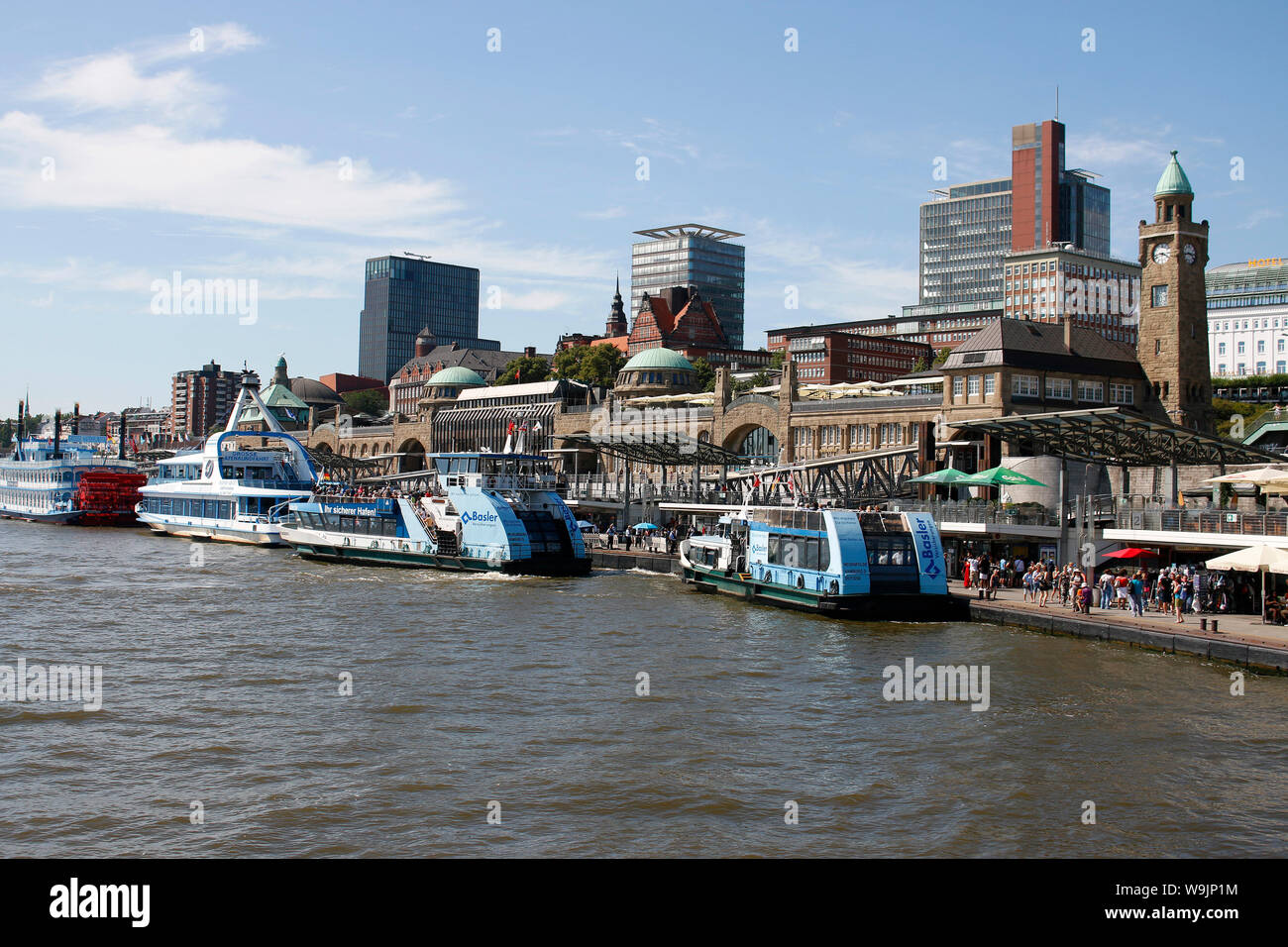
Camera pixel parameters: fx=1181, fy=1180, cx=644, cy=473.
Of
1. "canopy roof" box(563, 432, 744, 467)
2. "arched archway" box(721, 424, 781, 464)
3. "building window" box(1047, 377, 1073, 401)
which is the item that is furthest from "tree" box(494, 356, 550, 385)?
"building window" box(1047, 377, 1073, 401)

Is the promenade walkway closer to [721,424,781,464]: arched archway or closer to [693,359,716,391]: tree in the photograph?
[721,424,781,464]: arched archway

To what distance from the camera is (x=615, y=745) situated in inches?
922

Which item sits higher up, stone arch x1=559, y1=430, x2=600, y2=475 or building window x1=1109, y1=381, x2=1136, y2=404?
building window x1=1109, y1=381, x2=1136, y2=404

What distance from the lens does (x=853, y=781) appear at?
69.3 feet

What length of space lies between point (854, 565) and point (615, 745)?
20.7 meters

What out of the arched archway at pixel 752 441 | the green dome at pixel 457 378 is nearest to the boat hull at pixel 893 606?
the arched archway at pixel 752 441

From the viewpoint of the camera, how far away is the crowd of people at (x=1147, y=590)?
1510 inches

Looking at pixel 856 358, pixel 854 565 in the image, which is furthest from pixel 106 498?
pixel 856 358

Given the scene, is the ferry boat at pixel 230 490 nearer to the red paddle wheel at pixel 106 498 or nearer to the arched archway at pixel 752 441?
the red paddle wheel at pixel 106 498

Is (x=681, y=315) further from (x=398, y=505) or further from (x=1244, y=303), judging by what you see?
(x=398, y=505)

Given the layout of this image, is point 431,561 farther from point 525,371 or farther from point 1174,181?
point 525,371

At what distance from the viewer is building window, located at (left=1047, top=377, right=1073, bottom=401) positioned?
71500mm
